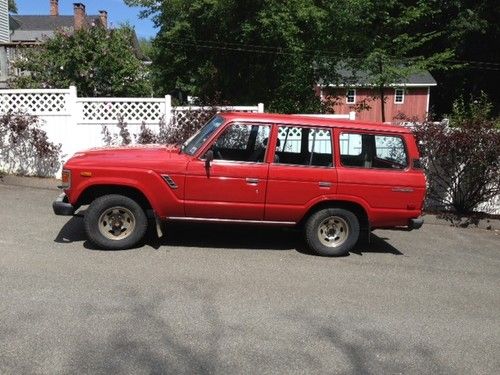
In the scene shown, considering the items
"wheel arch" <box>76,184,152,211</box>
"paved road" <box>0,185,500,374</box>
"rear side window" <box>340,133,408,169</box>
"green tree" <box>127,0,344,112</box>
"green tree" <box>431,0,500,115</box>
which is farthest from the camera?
"green tree" <box>431,0,500,115</box>

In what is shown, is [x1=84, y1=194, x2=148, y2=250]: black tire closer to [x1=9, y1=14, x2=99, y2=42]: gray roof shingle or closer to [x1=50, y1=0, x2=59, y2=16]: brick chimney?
[x1=9, y1=14, x2=99, y2=42]: gray roof shingle

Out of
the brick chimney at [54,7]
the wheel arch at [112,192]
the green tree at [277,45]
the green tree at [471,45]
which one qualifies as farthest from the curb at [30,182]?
the brick chimney at [54,7]

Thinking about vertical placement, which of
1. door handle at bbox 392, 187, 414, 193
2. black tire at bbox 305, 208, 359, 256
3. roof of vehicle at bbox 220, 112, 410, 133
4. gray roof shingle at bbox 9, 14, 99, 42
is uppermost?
gray roof shingle at bbox 9, 14, 99, 42

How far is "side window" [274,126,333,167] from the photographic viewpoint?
6.54m

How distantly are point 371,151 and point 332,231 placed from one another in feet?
3.76

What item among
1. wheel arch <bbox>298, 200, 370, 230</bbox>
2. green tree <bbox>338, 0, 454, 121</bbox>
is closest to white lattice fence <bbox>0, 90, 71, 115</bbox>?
wheel arch <bbox>298, 200, 370, 230</bbox>

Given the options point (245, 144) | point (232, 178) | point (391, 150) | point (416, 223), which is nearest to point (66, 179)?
point (232, 178)

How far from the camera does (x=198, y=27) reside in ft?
50.4

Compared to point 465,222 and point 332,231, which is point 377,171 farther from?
point 465,222

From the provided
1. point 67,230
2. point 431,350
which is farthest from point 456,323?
point 67,230

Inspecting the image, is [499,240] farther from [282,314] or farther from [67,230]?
[67,230]

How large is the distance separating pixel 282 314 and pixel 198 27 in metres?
12.3

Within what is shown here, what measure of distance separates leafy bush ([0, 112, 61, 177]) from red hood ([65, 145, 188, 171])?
4.41 meters

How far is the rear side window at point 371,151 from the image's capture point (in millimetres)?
6645
